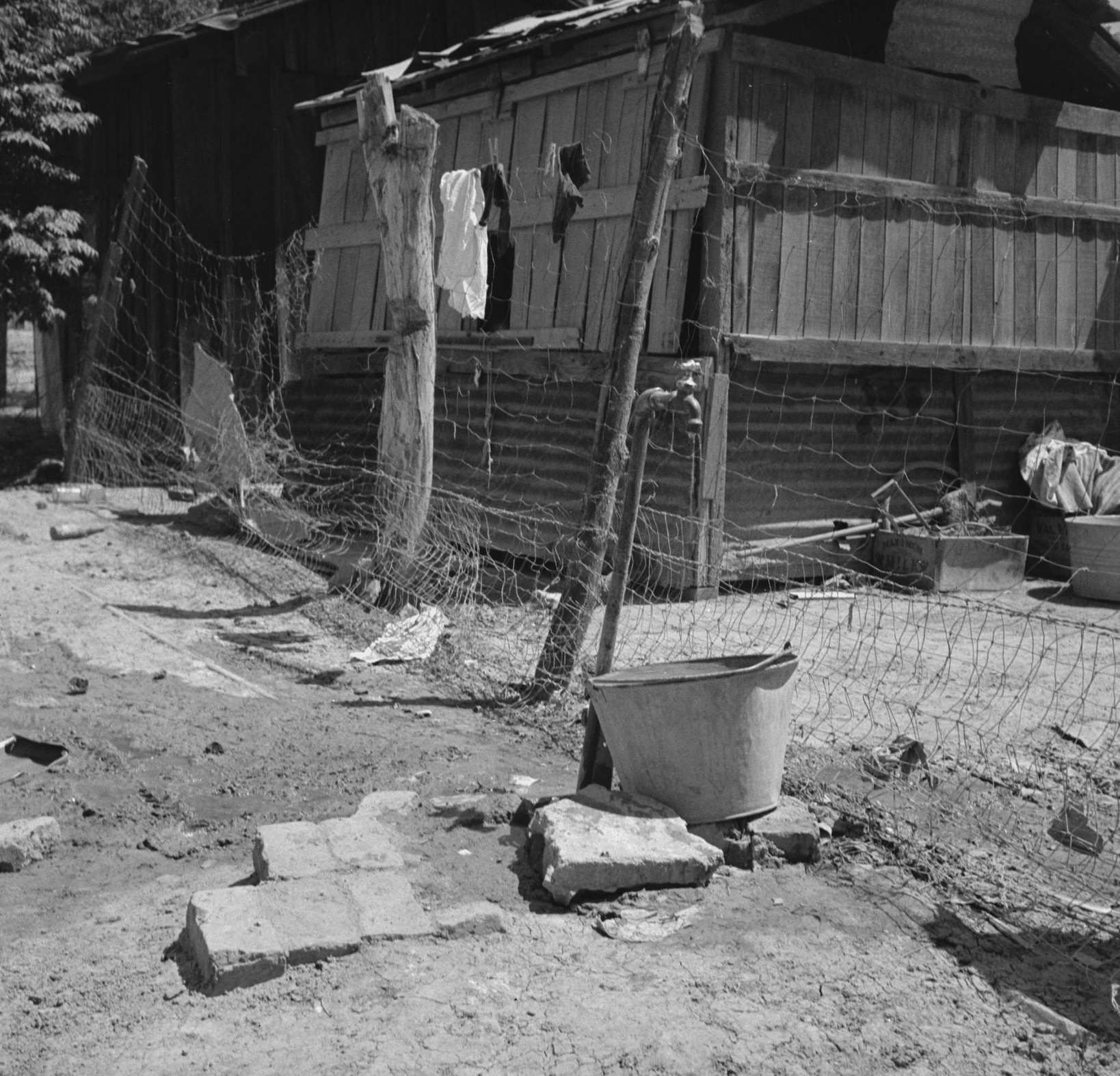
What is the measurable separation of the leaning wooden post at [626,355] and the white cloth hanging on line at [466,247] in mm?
3264

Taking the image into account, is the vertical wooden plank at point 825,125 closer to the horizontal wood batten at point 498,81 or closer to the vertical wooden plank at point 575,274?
the horizontal wood batten at point 498,81

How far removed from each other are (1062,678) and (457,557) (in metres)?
3.48

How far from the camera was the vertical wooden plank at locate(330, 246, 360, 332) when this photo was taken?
452 inches

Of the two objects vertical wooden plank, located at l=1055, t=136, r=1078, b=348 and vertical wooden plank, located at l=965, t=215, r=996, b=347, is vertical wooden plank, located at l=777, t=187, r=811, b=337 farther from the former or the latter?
vertical wooden plank, located at l=1055, t=136, r=1078, b=348

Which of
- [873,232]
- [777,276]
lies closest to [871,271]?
[873,232]

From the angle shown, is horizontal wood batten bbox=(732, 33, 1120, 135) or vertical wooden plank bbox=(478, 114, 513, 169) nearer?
horizontal wood batten bbox=(732, 33, 1120, 135)

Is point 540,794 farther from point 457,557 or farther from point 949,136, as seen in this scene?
point 949,136

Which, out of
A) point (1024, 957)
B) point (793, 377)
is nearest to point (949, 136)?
point (793, 377)

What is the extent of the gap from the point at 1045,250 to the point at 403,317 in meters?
5.65

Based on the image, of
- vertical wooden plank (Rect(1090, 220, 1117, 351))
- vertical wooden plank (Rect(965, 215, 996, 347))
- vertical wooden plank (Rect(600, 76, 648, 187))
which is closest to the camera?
vertical wooden plank (Rect(600, 76, 648, 187))

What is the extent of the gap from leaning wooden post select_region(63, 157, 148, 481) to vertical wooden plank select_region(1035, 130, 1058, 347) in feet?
25.6

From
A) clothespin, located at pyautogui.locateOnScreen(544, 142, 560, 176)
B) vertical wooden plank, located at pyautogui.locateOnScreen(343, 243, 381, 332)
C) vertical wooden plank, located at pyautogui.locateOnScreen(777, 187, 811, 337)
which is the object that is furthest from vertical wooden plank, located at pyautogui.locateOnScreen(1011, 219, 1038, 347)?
vertical wooden plank, located at pyautogui.locateOnScreen(343, 243, 381, 332)

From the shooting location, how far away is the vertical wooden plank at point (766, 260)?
8656mm

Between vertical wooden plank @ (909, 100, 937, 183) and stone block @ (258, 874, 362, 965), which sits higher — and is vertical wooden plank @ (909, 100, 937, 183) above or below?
above
